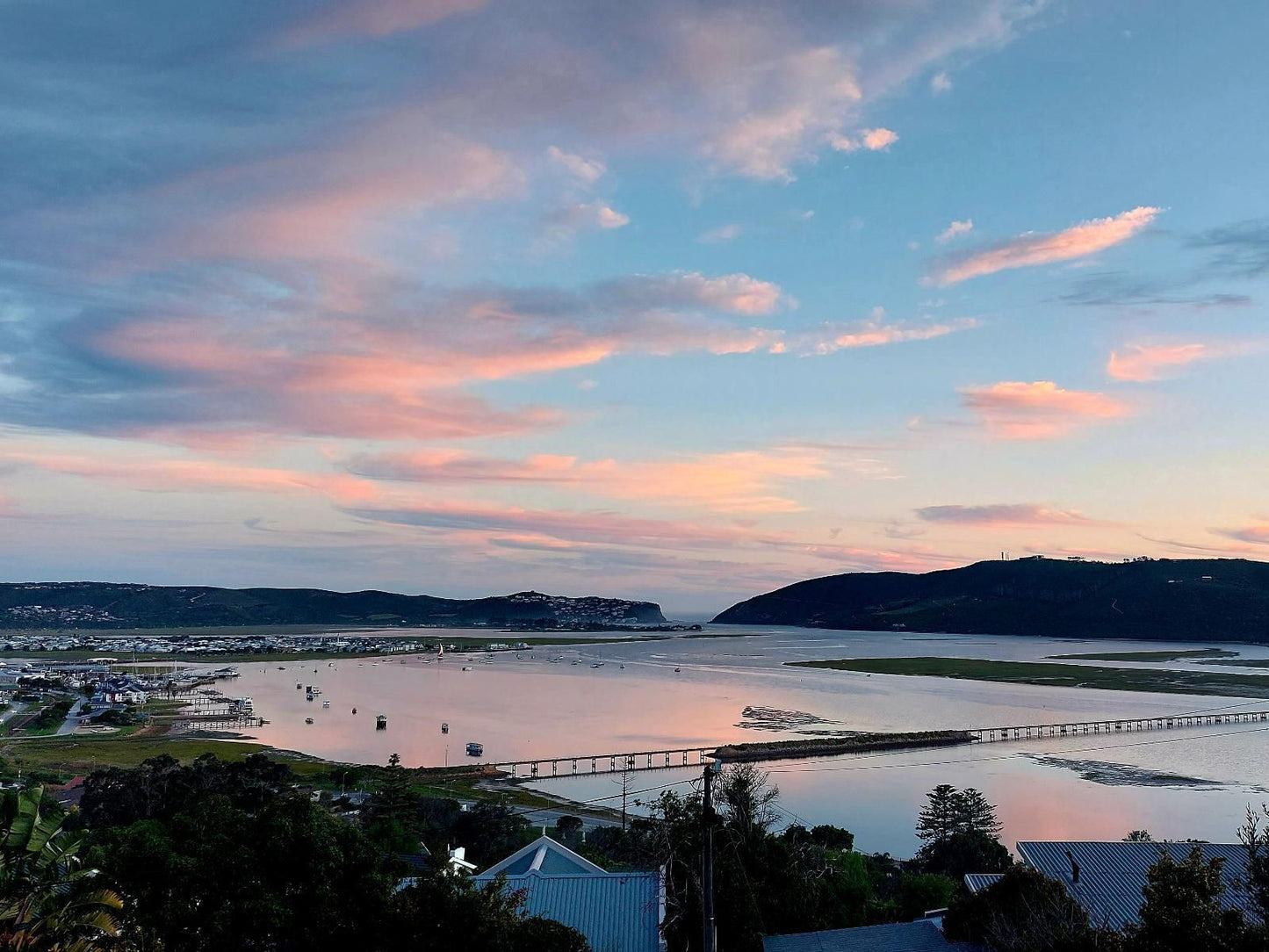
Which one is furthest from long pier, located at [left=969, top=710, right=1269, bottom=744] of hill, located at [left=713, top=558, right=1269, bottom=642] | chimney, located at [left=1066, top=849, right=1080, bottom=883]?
hill, located at [left=713, top=558, right=1269, bottom=642]

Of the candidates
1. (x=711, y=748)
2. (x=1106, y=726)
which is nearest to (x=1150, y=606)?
(x=1106, y=726)

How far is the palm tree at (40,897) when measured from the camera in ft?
27.6

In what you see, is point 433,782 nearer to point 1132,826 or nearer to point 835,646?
point 1132,826

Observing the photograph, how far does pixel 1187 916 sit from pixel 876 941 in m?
6.39

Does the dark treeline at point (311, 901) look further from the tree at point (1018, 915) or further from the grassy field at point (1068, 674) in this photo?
the grassy field at point (1068, 674)

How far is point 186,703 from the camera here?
7381cm

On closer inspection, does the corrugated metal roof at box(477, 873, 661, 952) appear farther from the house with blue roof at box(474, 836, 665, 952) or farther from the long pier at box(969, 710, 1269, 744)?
the long pier at box(969, 710, 1269, 744)

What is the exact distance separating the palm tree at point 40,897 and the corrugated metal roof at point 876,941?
9.76 meters

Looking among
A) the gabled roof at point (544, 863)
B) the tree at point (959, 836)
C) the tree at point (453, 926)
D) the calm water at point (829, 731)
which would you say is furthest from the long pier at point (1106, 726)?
the tree at point (453, 926)

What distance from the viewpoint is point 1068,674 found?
95.1 metres

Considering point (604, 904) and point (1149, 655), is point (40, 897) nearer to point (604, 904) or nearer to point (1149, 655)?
point (604, 904)

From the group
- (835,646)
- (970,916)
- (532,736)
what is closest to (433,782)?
(532,736)

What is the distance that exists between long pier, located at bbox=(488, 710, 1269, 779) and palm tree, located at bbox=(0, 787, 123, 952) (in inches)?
1337

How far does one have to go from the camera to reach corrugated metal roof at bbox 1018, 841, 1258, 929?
1481cm
